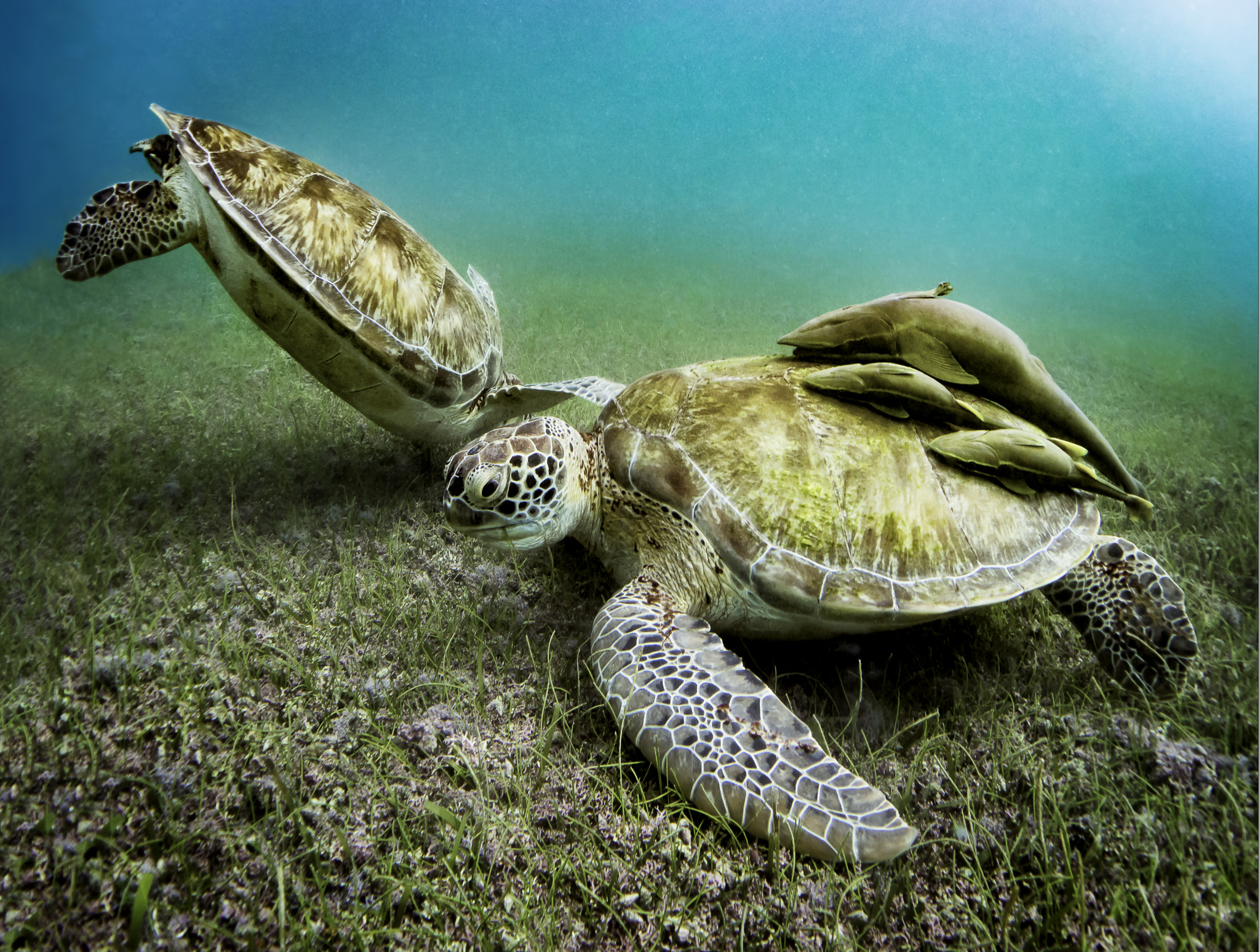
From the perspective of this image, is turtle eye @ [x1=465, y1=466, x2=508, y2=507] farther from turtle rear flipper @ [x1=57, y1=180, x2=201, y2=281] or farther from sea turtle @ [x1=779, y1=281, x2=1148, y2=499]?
turtle rear flipper @ [x1=57, y1=180, x2=201, y2=281]

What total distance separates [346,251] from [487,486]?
4.22 ft

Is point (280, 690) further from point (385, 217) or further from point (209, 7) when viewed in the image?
point (209, 7)

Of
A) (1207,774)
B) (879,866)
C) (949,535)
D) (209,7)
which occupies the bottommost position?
(879,866)

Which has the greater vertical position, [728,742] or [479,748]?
[728,742]

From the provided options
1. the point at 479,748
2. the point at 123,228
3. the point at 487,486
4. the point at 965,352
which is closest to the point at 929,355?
the point at 965,352

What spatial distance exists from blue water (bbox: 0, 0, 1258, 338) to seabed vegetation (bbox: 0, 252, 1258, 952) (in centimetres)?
222

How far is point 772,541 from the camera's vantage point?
1697 mm

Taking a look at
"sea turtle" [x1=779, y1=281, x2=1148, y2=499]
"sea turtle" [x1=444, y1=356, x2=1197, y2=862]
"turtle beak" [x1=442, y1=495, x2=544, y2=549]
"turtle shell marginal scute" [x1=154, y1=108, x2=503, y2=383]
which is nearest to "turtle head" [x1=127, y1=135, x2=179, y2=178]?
"turtle shell marginal scute" [x1=154, y1=108, x2=503, y2=383]

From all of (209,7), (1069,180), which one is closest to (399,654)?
(209,7)

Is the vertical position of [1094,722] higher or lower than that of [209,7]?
lower

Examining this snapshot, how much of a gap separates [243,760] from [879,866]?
1548 millimetres

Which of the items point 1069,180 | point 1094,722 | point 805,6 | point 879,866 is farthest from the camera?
point 1069,180

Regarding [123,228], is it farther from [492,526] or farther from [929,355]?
[929,355]

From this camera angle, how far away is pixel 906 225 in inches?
984
